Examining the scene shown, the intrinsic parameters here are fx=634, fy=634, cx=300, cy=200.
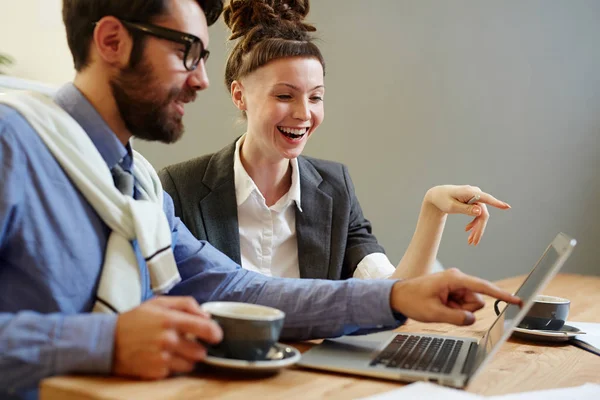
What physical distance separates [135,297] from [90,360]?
21cm

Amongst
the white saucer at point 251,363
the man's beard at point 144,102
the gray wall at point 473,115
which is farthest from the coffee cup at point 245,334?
the gray wall at point 473,115

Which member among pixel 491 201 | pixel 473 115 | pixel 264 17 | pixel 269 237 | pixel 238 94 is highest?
pixel 264 17

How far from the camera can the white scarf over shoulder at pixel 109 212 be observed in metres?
0.90

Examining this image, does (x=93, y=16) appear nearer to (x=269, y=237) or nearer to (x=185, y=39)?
(x=185, y=39)

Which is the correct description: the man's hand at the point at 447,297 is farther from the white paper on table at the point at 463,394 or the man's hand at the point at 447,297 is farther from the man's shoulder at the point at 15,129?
the man's shoulder at the point at 15,129

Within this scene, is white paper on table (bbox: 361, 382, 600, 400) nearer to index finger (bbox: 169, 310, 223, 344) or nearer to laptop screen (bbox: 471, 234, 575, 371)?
laptop screen (bbox: 471, 234, 575, 371)

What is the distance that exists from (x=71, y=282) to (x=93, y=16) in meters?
0.45

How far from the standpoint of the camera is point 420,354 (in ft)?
3.24

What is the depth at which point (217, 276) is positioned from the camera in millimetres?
1148

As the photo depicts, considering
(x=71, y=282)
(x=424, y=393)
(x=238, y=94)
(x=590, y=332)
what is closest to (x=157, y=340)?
(x=71, y=282)

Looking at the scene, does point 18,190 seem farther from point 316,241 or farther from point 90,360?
point 316,241

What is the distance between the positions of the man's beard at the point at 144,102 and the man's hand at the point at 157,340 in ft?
1.33

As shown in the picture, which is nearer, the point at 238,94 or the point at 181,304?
the point at 181,304

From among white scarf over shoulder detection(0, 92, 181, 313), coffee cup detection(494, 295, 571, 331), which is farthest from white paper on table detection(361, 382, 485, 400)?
coffee cup detection(494, 295, 571, 331)
